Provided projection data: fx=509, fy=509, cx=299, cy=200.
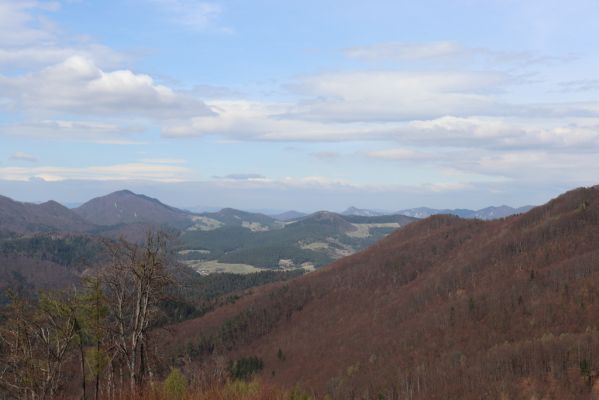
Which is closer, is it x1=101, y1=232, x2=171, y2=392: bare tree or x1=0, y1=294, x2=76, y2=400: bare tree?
x1=0, y1=294, x2=76, y2=400: bare tree

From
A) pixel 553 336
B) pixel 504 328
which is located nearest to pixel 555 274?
pixel 504 328

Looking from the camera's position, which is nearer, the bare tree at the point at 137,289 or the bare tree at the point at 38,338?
the bare tree at the point at 38,338

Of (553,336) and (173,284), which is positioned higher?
(173,284)

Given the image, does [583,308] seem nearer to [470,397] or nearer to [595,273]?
[595,273]

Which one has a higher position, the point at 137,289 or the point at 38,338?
the point at 137,289

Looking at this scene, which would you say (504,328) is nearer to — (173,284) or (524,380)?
(524,380)

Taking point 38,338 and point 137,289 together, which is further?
point 137,289

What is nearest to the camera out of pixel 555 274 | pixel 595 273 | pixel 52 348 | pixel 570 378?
pixel 52 348

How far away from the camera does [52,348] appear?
36.9 meters

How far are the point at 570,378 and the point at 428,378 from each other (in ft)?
130

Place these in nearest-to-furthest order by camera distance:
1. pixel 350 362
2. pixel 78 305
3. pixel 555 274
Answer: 1. pixel 78 305
2. pixel 555 274
3. pixel 350 362

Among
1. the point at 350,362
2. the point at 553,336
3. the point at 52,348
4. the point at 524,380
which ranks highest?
the point at 52,348

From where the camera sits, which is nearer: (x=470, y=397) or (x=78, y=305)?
(x=78, y=305)

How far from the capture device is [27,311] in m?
36.9
